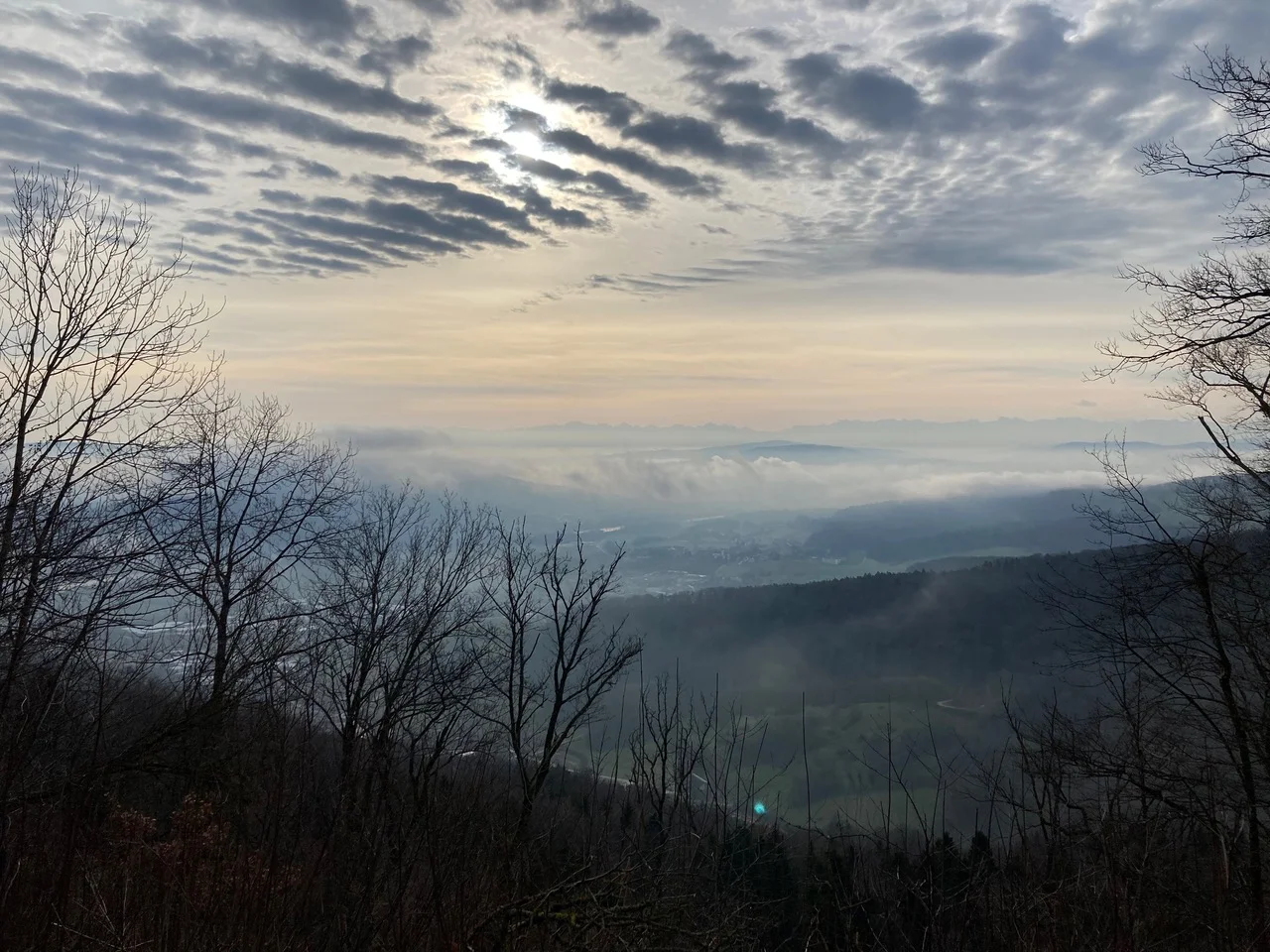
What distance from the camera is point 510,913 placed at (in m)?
4.61

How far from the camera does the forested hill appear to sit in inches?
5910

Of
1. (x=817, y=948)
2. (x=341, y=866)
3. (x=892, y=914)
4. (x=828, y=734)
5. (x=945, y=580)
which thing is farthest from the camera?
(x=945, y=580)

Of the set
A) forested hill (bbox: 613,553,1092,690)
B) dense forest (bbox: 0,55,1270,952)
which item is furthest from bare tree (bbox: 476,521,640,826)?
forested hill (bbox: 613,553,1092,690)

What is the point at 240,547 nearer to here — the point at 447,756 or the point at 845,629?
the point at 447,756

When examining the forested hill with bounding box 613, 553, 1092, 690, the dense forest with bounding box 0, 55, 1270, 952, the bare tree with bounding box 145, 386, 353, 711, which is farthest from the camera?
the forested hill with bounding box 613, 553, 1092, 690

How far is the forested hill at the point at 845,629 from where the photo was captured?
150m

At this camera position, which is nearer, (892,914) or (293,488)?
(892,914)

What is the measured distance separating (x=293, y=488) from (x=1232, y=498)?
1869 cm

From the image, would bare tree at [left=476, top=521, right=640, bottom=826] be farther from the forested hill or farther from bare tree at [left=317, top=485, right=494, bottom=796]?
the forested hill

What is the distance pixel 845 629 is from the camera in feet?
565

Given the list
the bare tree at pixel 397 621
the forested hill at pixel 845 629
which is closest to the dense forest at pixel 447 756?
the bare tree at pixel 397 621

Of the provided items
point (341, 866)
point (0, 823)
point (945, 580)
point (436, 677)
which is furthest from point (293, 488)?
point (945, 580)

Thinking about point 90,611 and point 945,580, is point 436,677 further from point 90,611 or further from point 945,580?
point 945,580

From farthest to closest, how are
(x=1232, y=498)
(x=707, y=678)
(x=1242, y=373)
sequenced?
(x=707, y=678) < (x=1232, y=498) < (x=1242, y=373)
